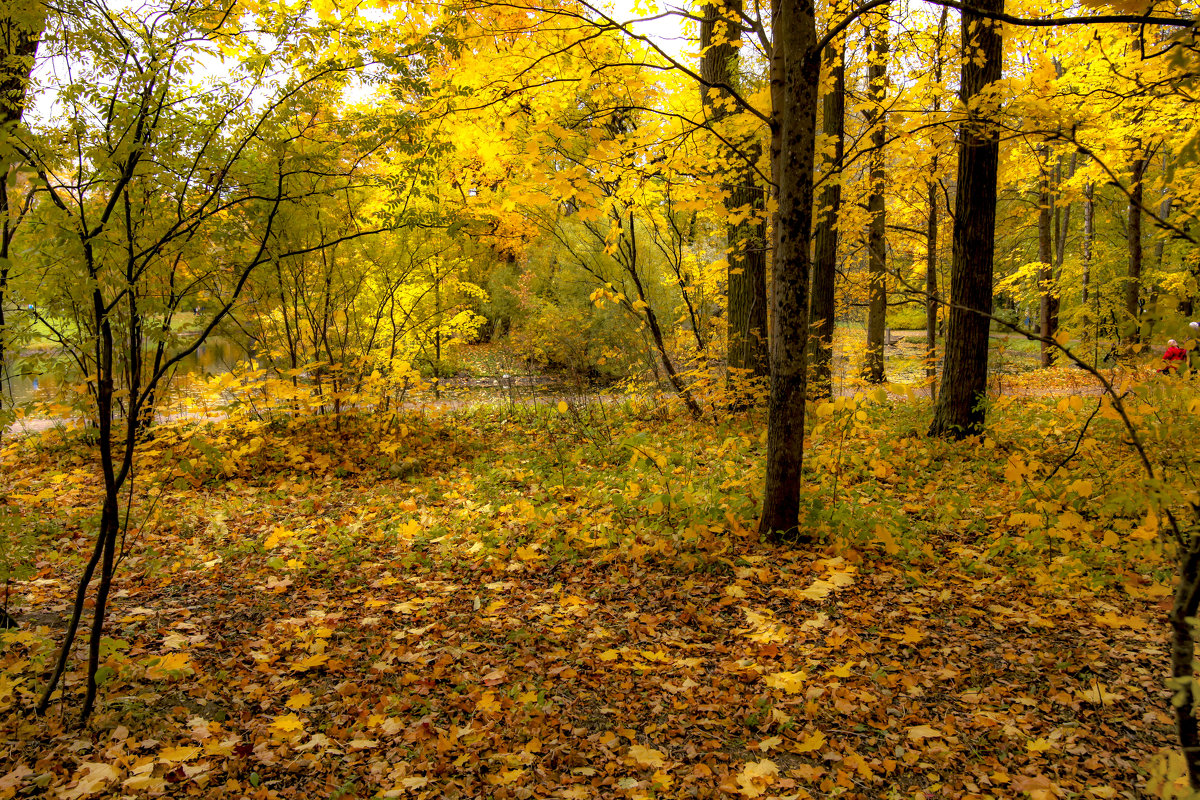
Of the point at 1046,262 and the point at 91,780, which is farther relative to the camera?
the point at 1046,262

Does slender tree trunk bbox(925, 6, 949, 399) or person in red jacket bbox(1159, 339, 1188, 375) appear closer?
person in red jacket bbox(1159, 339, 1188, 375)

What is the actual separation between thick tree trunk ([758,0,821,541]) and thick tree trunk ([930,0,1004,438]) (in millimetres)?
2834

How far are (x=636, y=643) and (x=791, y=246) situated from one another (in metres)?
2.51

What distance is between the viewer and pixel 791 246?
12.4 feet

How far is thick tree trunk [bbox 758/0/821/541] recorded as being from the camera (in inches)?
144

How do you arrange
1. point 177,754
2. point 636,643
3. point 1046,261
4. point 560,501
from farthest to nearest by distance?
1. point 1046,261
2. point 560,501
3. point 636,643
4. point 177,754

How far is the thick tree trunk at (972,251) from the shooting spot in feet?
19.1

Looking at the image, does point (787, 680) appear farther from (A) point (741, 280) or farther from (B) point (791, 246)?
(A) point (741, 280)

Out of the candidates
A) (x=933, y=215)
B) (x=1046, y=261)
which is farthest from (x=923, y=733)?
(x=1046, y=261)

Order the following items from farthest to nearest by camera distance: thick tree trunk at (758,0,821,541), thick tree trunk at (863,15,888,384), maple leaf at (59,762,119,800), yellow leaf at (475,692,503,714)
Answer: thick tree trunk at (863,15,888,384)
thick tree trunk at (758,0,821,541)
yellow leaf at (475,692,503,714)
maple leaf at (59,762,119,800)

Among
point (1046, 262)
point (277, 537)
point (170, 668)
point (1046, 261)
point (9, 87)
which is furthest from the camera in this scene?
point (1046, 261)

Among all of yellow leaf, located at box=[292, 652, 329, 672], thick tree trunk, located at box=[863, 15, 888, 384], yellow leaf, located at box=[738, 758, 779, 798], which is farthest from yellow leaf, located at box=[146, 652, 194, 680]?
thick tree trunk, located at box=[863, 15, 888, 384]

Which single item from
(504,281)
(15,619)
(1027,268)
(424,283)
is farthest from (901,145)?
(504,281)

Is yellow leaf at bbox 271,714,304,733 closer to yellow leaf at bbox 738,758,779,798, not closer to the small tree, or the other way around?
the small tree
